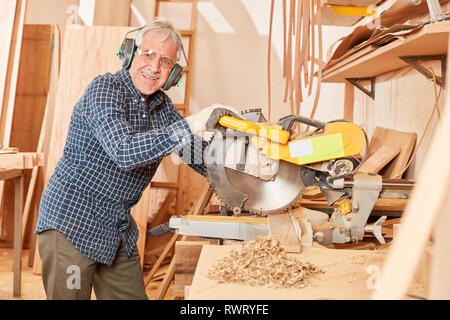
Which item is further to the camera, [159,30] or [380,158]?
[380,158]

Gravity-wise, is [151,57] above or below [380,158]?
above

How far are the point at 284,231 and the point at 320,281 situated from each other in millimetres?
307

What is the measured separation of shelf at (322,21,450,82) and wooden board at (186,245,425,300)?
2.38 feet

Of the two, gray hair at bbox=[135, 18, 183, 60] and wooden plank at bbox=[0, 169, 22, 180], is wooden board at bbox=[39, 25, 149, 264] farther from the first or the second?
gray hair at bbox=[135, 18, 183, 60]

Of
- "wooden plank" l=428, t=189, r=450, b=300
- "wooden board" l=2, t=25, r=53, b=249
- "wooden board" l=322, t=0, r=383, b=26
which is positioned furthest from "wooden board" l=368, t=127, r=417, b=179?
"wooden board" l=2, t=25, r=53, b=249

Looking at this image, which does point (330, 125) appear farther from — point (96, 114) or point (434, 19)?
point (96, 114)

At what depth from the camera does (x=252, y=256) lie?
1.04 metres

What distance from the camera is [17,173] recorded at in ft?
9.33

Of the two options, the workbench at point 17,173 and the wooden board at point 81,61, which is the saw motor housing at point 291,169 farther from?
the wooden board at point 81,61

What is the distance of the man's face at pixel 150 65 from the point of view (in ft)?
5.51

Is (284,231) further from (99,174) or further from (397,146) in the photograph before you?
(397,146)

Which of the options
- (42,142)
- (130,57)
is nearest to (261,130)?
(130,57)

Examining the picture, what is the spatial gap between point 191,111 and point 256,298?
329cm
